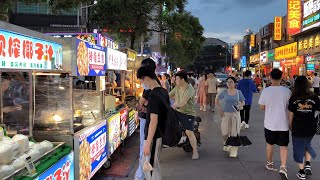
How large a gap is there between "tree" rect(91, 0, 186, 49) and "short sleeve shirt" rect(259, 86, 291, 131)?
1067 centimetres

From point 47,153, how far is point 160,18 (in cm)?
1412

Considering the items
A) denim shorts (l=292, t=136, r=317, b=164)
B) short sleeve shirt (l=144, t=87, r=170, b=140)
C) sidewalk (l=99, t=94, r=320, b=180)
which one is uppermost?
short sleeve shirt (l=144, t=87, r=170, b=140)

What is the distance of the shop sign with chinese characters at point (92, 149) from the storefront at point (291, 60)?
1011 inches

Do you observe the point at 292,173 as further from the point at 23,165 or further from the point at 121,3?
the point at 121,3

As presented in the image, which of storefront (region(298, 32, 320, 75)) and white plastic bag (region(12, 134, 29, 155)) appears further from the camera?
storefront (region(298, 32, 320, 75))

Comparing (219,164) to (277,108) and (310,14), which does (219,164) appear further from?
(310,14)

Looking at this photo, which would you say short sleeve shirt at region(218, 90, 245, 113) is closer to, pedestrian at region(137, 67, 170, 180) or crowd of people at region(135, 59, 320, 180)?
crowd of people at region(135, 59, 320, 180)

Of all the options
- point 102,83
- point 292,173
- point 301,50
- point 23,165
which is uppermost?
point 301,50

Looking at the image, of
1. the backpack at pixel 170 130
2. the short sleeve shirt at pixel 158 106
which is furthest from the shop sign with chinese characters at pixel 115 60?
the backpack at pixel 170 130

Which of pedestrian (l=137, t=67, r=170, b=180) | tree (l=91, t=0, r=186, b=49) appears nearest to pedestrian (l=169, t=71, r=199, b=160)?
pedestrian (l=137, t=67, r=170, b=180)

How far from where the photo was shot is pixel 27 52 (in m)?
3.65

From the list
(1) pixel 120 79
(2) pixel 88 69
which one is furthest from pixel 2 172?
(1) pixel 120 79

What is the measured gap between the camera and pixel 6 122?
4879mm

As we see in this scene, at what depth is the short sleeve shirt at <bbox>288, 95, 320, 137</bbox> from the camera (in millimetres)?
5699
